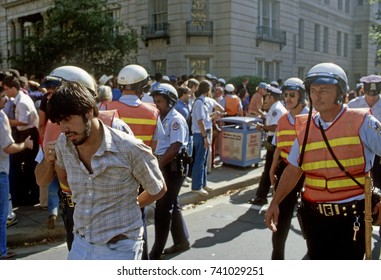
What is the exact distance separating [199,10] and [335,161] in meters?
16.6

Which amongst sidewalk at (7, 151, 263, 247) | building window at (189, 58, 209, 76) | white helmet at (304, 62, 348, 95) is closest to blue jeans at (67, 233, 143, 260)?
white helmet at (304, 62, 348, 95)

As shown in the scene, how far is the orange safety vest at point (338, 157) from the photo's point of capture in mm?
2660

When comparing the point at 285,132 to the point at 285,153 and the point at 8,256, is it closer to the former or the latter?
the point at 285,153

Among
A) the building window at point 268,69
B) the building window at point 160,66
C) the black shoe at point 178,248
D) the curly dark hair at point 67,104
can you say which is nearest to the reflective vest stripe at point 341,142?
the curly dark hair at point 67,104

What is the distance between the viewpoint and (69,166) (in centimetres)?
229

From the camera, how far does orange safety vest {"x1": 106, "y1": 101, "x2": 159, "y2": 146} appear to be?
3.68 m

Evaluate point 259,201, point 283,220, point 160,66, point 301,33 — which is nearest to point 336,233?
point 283,220

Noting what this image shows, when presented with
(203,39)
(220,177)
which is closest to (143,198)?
(220,177)

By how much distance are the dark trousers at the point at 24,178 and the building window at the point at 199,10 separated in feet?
44.8

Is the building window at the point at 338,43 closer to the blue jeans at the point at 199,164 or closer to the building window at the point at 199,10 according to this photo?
the building window at the point at 199,10

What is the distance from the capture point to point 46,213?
5496mm

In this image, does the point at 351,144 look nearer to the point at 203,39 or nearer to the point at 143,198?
the point at 143,198
